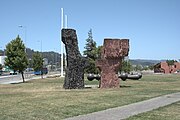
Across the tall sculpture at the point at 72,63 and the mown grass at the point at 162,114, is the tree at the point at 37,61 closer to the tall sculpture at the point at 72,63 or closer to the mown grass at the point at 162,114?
the tall sculpture at the point at 72,63

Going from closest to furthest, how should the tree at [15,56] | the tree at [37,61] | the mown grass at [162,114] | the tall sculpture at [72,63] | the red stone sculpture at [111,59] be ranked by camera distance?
the mown grass at [162,114]
the tall sculpture at [72,63]
the red stone sculpture at [111,59]
the tree at [15,56]
the tree at [37,61]

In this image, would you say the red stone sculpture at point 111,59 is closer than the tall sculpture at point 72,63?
No

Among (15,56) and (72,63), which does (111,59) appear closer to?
(72,63)

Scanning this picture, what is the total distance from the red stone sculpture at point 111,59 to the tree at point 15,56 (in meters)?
14.4

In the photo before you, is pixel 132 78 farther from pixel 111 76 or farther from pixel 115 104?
pixel 115 104

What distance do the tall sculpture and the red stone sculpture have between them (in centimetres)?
164

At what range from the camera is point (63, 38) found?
2459 centimetres

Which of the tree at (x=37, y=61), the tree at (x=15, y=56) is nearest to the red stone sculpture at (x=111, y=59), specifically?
the tree at (x=15, y=56)

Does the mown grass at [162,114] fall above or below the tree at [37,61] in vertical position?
below

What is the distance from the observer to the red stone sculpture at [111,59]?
24734 mm

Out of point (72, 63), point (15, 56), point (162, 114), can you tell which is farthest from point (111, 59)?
point (15, 56)

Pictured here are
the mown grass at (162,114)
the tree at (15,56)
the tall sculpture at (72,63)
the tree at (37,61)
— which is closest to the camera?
the mown grass at (162,114)

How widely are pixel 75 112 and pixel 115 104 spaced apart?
9.61ft

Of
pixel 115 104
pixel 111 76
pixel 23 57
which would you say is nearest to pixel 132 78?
pixel 23 57
